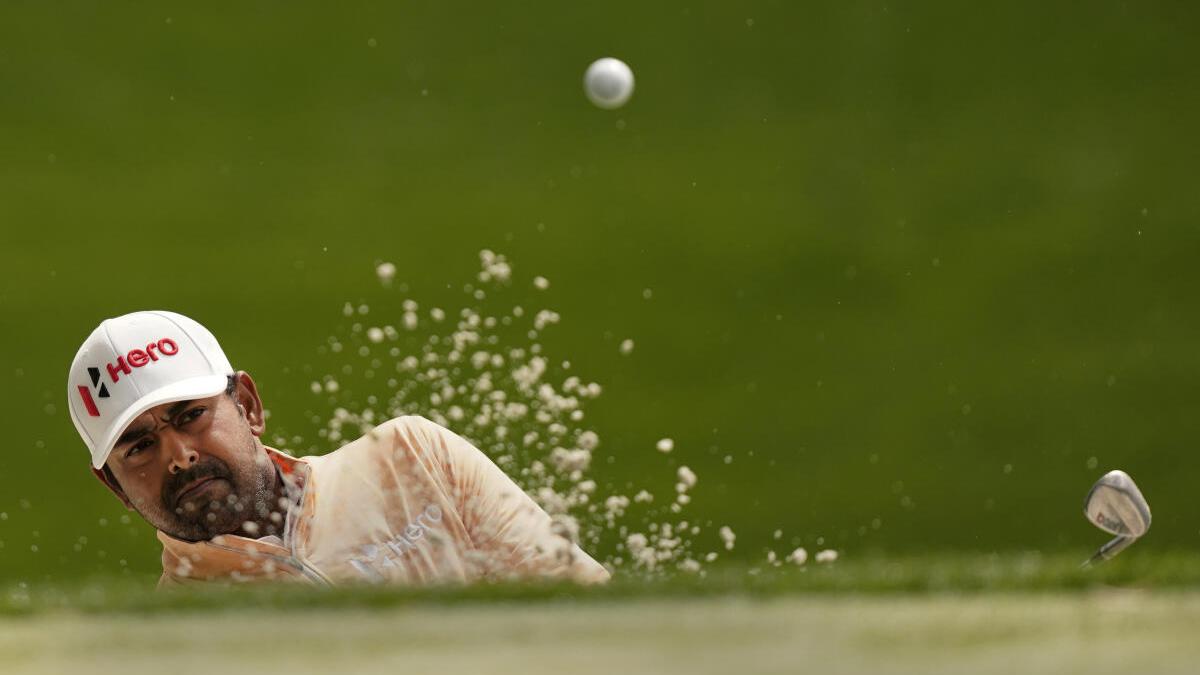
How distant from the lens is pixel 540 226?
4.43 metres

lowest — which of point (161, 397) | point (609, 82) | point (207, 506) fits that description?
point (207, 506)

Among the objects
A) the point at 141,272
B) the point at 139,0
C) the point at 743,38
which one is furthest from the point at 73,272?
the point at 743,38

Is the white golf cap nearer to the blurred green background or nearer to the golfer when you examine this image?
the golfer

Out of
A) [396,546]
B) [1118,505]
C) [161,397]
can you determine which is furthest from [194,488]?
[1118,505]

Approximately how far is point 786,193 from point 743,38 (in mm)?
457

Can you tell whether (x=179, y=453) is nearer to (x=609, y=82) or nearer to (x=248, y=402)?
(x=248, y=402)

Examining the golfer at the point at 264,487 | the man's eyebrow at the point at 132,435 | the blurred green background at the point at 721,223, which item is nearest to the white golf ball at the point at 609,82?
the blurred green background at the point at 721,223

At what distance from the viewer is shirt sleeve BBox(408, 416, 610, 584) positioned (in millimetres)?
2400

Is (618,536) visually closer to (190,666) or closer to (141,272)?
(141,272)

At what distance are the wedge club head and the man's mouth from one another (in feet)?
4.01

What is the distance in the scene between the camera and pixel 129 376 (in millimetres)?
2285

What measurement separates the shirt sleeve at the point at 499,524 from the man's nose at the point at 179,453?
325mm

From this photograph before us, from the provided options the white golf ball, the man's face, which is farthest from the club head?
the white golf ball

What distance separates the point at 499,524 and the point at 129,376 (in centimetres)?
57
